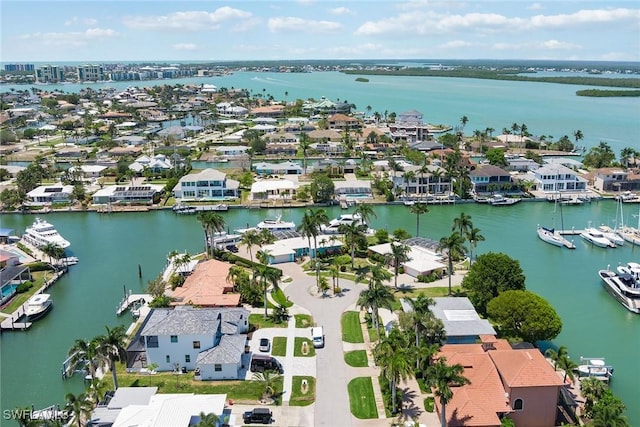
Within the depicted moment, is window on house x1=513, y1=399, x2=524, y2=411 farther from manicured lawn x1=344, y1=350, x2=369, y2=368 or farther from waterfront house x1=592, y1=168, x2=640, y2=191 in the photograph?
waterfront house x1=592, y1=168, x2=640, y2=191

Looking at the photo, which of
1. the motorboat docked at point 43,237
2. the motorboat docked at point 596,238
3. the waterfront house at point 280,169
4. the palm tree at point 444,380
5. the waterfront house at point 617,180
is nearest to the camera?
the palm tree at point 444,380

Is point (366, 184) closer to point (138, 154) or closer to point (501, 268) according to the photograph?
point (501, 268)

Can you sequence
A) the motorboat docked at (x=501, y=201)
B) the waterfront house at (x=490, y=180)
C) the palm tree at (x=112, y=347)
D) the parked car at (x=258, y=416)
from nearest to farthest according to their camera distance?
the parked car at (x=258, y=416)
the palm tree at (x=112, y=347)
the motorboat docked at (x=501, y=201)
the waterfront house at (x=490, y=180)

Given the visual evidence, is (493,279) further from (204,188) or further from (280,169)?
(280,169)

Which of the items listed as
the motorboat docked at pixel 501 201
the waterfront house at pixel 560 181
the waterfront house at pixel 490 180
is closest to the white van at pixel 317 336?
the motorboat docked at pixel 501 201

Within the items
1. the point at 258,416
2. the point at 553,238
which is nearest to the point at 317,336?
the point at 258,416

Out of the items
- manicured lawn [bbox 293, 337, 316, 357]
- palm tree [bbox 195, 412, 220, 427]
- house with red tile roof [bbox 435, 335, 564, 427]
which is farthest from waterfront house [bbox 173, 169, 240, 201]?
palm tree [bbox 195, 412, 220, 427]

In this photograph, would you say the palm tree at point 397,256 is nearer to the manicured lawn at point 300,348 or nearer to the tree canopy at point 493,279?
the tree canopy at point 493,279
